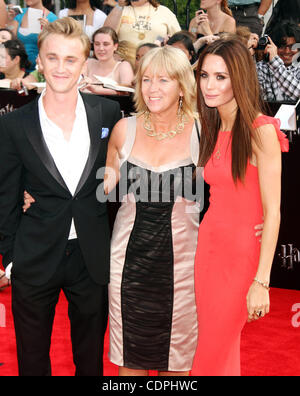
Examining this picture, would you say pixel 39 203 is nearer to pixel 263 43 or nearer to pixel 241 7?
pixel 263 43

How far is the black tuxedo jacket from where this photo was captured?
8.75 ft

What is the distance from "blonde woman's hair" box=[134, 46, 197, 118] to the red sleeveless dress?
1.12 feet

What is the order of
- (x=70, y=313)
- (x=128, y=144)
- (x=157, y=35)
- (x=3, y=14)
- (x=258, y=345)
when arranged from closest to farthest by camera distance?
(x=70, y=313), (x=128, y=144), (x=258, y=345), (x=157, y=35), (x=3, y=14)

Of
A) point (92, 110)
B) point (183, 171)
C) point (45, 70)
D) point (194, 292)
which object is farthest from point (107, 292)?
point (45, 70)

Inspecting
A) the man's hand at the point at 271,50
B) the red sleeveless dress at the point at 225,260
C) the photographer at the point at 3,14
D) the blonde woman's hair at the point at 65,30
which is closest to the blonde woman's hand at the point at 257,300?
the red sleeveless dress at the point at 225,260

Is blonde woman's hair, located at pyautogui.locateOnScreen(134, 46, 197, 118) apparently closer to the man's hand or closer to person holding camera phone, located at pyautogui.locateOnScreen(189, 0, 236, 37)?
the man's hand

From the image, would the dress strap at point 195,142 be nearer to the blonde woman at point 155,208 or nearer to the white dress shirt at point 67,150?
the blonde woman at point 155,208

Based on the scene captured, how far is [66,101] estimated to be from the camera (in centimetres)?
272

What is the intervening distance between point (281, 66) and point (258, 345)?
7.28 feet

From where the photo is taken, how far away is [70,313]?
9.45 ft

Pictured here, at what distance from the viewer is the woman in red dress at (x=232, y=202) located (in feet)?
8.17

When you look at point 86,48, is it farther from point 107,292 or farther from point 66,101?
point 107,292

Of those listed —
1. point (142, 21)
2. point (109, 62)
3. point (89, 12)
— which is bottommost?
point (109, 62)

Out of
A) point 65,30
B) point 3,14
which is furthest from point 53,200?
point 3,14
